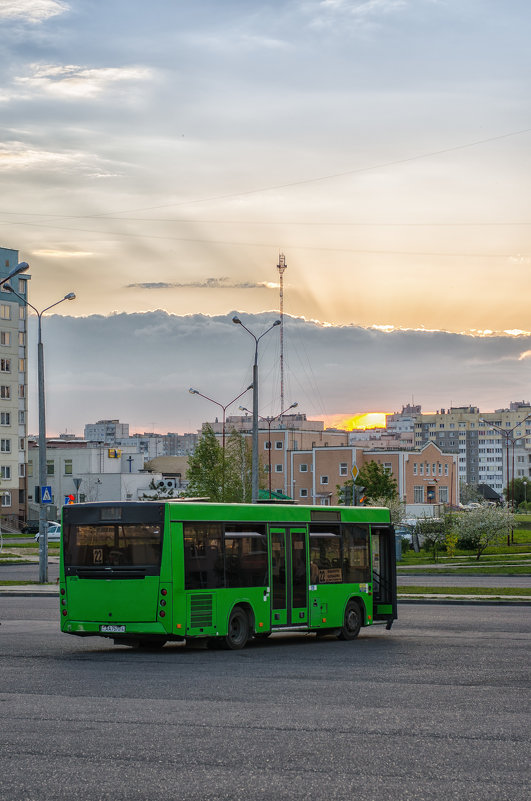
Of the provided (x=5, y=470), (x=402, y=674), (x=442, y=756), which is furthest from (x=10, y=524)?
(x=442, y=756)

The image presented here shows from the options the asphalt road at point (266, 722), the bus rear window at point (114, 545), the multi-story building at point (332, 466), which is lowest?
the asphalt road at point (266, 722)

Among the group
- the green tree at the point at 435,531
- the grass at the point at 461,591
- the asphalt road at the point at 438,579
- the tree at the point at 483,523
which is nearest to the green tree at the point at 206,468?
the green tree at the point at 435,531

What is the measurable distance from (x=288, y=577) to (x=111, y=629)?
144 inches

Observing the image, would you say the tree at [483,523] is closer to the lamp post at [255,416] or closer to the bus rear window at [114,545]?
the lamp post at [255,416]

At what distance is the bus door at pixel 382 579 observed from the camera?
23922 mm

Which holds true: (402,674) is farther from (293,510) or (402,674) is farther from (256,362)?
(256,362)

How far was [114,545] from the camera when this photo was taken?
19969 mm

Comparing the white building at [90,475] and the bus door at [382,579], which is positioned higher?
the white building at [90,475]

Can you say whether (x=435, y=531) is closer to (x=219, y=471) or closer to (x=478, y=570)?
(x=478, y=570)

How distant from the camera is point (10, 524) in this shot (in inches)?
3949

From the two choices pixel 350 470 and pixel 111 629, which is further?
pixel 350 470

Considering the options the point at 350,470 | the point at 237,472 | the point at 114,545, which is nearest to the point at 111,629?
the point at 114,545

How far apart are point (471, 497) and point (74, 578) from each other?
173 metres

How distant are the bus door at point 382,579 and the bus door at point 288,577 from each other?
7.96 ft
